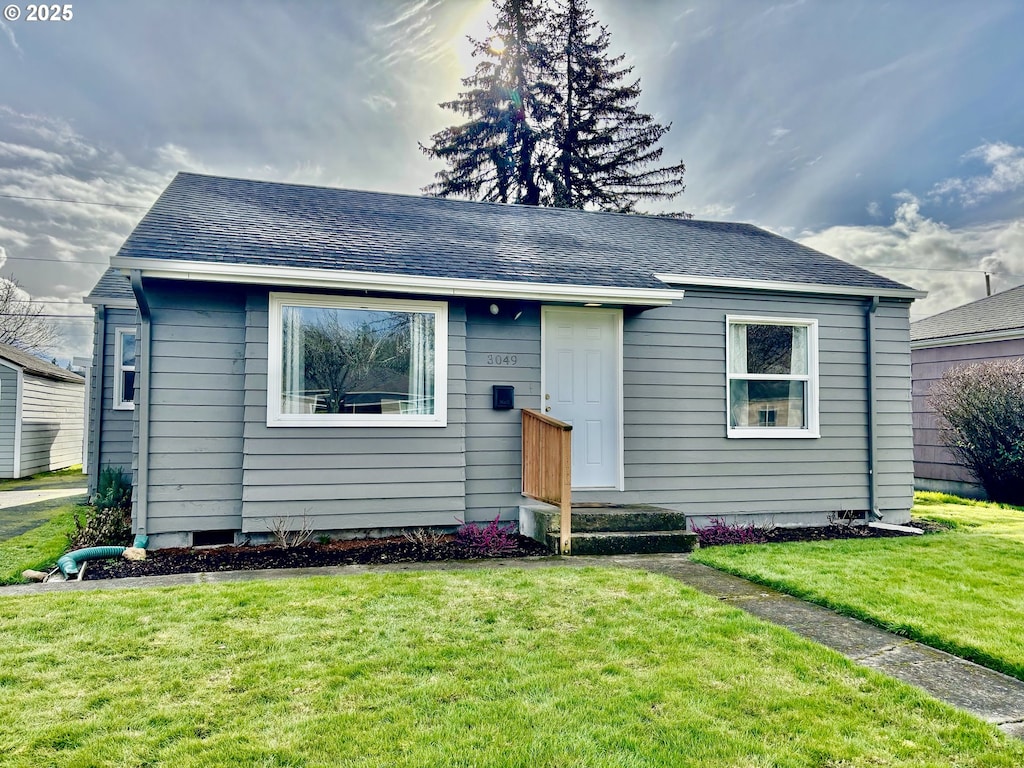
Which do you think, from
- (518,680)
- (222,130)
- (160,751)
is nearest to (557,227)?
(518,680)

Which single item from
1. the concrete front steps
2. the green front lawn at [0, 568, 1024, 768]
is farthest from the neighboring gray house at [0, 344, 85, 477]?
the concrete front steps

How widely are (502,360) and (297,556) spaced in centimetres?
278

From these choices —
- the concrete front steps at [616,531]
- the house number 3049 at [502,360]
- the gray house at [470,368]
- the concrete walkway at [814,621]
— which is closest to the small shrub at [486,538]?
the gray house at [470,368]

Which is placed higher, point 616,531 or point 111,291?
point 111,291

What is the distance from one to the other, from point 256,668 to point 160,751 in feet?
2.45

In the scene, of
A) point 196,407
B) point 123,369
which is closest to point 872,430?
point 196,407

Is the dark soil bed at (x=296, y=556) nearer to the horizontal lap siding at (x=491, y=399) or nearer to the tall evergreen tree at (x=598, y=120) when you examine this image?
the horizontal lap siding at (x=491, y=399)

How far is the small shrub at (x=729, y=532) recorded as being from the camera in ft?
21.9

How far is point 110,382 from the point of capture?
9.18 m

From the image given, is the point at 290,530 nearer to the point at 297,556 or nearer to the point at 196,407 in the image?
the point at 297,556

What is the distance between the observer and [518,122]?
19875 mm

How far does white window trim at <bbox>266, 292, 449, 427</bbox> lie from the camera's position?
596 centimetres

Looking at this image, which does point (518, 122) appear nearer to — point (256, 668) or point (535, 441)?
point (535, 441)

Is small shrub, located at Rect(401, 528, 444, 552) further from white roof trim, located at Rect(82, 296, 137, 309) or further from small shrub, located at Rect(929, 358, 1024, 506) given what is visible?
small shrub, located at Rect(929, 358, 1024, 506)
